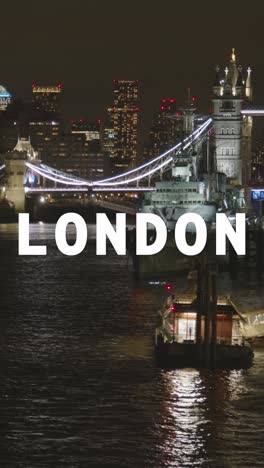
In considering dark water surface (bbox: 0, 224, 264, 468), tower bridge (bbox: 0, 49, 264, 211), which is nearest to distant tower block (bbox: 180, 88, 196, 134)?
tower bridge (bbox: 0, 49, 264, 211)

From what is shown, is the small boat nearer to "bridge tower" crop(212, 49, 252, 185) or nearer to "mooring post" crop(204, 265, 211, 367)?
"mooring post" crop(204, 265, 211, 367)

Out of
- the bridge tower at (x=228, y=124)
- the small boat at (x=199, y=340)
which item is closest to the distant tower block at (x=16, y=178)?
the bridge tower at (x=228, y=124)

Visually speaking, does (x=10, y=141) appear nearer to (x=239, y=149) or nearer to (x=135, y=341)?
(x=239, y=149)

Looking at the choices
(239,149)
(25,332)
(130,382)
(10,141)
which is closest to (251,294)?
(25,332)

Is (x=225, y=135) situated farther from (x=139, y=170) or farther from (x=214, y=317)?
(x=214, y=317)

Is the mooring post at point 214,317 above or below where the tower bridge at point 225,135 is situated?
below

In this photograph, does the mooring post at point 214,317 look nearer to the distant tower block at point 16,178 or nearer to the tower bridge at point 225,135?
the tower bridge at point 225,135

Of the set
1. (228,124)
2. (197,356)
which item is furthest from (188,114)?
(197,356)
